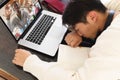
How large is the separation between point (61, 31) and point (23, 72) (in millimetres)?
318

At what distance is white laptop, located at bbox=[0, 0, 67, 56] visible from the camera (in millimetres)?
1018

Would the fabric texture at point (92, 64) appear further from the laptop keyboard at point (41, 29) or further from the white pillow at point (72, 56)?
the laptop keyboard at point (41, 29)

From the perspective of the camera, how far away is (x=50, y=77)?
0.89 m

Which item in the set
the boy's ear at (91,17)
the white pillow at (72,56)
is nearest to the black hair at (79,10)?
the boy's ear at (91,17)

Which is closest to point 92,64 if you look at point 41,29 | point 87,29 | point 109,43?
point 109,43

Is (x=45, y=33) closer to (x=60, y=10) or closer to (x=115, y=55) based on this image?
(x=60, y=10)

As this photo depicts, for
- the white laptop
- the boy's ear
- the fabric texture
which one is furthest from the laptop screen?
the boy's ear

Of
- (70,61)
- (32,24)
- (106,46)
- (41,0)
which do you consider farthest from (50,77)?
(41,0)

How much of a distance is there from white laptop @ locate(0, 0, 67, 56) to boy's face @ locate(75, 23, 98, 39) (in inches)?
4.2

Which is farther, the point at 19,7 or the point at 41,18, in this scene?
the point at 41,18

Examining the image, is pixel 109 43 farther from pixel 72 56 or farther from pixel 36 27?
pixel 36 27

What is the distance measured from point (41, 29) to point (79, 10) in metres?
0.24

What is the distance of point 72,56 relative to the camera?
976 mm

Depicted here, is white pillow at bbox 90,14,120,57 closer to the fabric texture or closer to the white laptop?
the fabric texture
